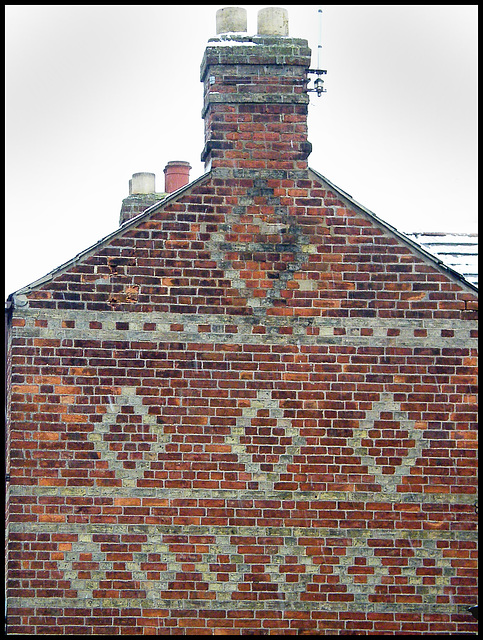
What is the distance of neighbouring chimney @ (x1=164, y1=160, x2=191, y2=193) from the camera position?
14.7 m

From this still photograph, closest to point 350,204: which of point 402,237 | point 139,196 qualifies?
point 402,237

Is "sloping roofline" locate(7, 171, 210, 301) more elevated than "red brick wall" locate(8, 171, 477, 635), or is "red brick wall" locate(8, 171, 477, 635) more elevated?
"sloping roofline" locate(7, 171, 210, 301)

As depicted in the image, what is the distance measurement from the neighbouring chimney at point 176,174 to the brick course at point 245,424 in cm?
546

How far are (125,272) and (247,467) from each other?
2035 millimetres

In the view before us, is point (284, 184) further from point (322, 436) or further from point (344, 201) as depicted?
point (322, 436)

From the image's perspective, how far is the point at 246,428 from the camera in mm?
8844

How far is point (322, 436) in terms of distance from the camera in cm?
890

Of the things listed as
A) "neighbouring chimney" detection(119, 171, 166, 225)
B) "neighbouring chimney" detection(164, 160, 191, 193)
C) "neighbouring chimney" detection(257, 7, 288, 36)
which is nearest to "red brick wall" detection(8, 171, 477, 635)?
"neighbouring chimney" detection(257, 7, 288, 36)

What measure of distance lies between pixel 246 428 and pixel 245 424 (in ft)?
0.12

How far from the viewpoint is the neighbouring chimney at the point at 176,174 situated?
14.7 metres

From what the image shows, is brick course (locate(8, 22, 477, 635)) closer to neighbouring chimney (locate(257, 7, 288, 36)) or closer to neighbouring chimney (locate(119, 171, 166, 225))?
neighbouring chimney (locate(257, 7, 288, 36))

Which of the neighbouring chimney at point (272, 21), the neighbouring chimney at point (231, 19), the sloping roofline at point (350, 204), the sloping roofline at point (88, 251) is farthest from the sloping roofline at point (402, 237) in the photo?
the neighbouring chimney at point (231, 19)

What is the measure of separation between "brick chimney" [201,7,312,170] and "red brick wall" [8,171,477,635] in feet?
0.78

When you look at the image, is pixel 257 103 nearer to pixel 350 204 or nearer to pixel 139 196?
pixel 350 204
